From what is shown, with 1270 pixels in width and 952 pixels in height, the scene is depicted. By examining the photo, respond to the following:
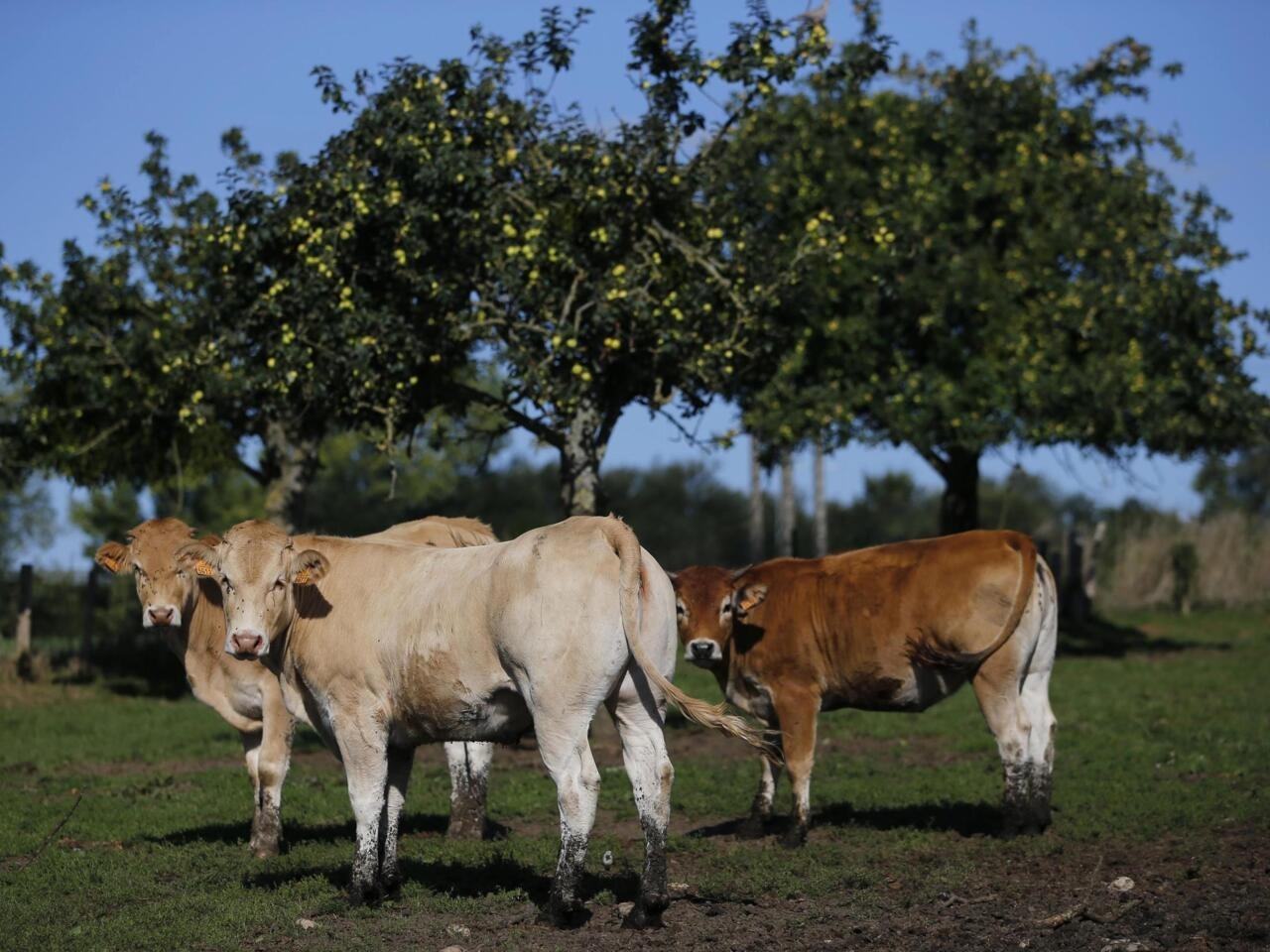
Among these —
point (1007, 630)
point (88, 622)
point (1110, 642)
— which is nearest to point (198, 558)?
point (1007, 630)

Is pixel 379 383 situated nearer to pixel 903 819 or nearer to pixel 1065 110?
pixel 903 819

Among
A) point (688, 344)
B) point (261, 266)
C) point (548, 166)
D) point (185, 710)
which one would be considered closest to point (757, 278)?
point (688, 344)

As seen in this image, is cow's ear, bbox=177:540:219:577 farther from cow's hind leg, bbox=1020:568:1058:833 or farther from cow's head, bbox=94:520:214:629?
cow's hind leg, bbox=1020:568:1058:833

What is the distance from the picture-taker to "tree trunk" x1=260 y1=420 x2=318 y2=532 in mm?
20844

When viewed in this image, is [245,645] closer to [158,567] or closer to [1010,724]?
[158,567]

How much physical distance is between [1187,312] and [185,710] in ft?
50.4

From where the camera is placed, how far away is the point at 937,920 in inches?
314

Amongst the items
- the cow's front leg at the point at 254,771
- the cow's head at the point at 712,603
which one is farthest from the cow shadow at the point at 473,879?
the cow's head at the point at 712,603

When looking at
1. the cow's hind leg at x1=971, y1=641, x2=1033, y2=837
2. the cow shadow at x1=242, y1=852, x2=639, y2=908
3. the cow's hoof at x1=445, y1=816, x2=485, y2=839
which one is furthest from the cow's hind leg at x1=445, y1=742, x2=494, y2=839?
the cow's hind leg at x1=971, y1=641, x2=1033, y2=837

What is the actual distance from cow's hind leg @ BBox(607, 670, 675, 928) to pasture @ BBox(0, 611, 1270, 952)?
18 centimetres

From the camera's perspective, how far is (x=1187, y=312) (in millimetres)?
23203

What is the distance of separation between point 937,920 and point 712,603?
140 inches

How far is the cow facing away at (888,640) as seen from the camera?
10547mm

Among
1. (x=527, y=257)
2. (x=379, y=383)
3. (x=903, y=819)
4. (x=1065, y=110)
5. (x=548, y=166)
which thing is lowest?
(x=903, y=819)
